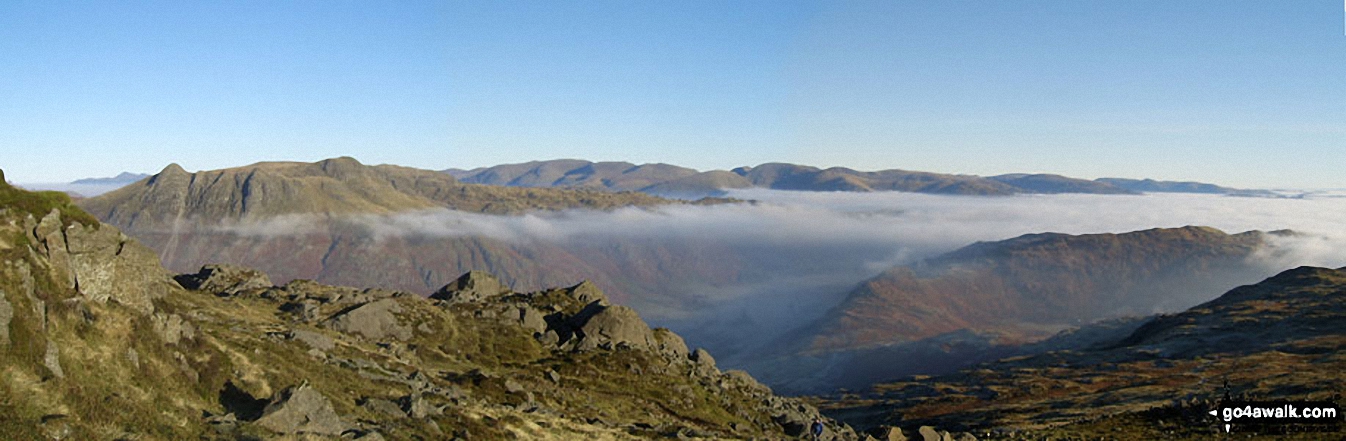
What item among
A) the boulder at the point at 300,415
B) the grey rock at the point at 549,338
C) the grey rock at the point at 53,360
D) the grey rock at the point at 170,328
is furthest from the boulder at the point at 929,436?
the grey rock at the point at 53,360

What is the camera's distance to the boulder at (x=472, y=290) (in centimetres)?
18412

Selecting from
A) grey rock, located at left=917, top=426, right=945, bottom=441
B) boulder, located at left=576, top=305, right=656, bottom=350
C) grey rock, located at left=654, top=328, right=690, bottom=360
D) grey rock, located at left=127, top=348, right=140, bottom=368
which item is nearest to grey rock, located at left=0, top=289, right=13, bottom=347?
grey rock, located at left=127, top=348, right=140, bottom=368

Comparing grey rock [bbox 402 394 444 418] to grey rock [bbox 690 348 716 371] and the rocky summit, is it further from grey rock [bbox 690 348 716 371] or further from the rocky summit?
grey rock [bbox 690 348 716 371]

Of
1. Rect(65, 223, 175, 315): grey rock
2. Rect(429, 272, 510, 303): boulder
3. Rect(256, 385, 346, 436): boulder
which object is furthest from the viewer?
Rect(429, 272, 510, 303): boulder

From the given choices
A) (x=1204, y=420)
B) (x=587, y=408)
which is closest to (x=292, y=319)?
(x=587, y=408)

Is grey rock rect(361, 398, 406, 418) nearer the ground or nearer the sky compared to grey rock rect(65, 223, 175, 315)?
nearer the ground

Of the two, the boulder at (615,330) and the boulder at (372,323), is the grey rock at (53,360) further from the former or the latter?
the boulder at (615,330)

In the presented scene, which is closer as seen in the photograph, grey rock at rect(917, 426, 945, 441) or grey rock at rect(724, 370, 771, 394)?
grey rock at rect(917, 426, 945, 441)

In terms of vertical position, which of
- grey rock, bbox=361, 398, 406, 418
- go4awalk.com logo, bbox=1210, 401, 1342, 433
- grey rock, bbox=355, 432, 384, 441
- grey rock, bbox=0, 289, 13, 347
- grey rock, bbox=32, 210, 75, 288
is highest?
grey rock, bbox=32, 210, 75, 288

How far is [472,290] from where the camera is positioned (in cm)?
18938

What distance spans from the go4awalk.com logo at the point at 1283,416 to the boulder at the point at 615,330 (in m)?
96.1

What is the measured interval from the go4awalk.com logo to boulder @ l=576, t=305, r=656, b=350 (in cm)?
9605

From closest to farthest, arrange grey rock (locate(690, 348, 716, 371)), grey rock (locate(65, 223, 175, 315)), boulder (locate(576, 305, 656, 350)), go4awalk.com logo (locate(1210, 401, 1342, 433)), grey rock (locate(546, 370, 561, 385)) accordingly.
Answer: grey rock (locate(65, 223, 175, 315)) → go4awalk.com logo (locate(1210, 401, 1342, 433)) → grey rock (locate(546, 370, 561, 385)) → boulder (locate(576, 305, 656, 350)) → grey rock (locate(690, 348, 716, 371))

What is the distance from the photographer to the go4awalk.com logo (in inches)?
3211
